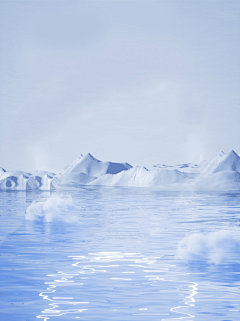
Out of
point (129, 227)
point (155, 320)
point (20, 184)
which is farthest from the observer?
point (20, 184)

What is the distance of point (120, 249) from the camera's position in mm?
13320

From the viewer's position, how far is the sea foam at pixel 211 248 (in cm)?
1159

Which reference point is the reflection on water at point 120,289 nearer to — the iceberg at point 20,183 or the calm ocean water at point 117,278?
the calm ocean water at point 117,278

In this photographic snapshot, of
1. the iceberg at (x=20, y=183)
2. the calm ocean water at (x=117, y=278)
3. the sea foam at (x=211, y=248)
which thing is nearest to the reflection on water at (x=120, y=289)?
the calm ocean water at (x=117, y=278)

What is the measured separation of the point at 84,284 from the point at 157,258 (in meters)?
3.36

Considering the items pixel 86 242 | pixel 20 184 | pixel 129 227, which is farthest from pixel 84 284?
pixel 20 184

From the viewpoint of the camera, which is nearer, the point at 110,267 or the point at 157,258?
the point at 110,267

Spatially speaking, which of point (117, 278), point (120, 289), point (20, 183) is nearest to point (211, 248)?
point (117, 278)

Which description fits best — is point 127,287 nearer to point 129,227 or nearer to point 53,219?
point 129,227

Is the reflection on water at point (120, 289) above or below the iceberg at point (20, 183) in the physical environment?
above

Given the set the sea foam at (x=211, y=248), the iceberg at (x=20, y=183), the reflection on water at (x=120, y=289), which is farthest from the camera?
the iceberg at (x=20, y=183)

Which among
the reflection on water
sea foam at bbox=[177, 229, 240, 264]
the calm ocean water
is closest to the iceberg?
the calm ocean water

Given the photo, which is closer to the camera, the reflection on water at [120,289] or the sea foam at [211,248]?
the reflection on water at [120,289]

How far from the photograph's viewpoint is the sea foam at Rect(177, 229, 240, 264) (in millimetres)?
11594
